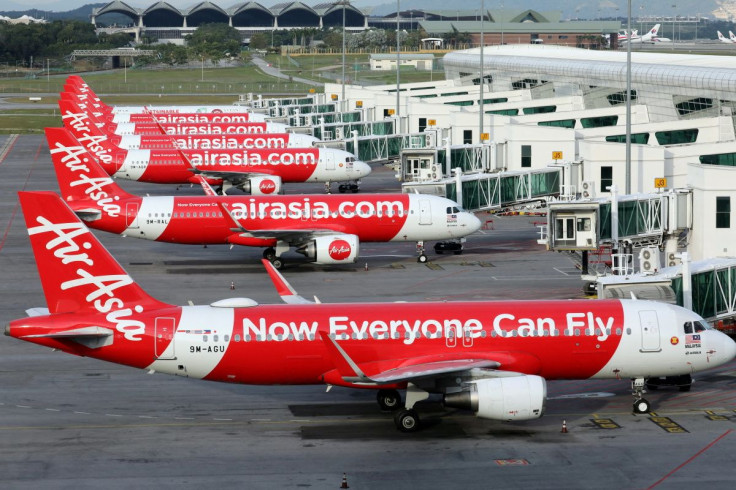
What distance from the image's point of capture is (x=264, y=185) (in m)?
96.5

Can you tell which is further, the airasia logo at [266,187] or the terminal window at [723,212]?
the airasia logo at [266,187]

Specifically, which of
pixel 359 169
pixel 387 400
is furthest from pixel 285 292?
pixel 359 169

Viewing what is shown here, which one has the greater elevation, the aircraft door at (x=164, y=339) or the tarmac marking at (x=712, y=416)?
the aircraft door at (x=164, y=339)

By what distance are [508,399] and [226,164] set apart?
65.4 meters

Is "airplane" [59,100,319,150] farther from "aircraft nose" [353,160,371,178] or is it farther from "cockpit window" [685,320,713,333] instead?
"cockpit window" [685,320,713,333]

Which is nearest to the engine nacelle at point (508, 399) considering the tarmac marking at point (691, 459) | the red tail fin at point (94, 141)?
the tarmac marking at point (691, 459)

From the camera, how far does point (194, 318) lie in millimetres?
39938

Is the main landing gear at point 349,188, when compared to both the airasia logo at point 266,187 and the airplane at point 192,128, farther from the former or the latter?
the airplane at point 192,128

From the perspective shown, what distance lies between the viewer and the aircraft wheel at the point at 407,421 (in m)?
39.4

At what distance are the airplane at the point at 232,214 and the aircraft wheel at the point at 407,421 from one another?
3298 centimetres

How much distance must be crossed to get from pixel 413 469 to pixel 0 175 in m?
96.1

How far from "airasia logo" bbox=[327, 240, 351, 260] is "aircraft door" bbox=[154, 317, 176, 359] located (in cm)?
3158

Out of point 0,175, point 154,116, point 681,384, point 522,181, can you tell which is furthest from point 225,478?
point 154,116

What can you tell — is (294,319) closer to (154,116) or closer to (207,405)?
(207,405)
